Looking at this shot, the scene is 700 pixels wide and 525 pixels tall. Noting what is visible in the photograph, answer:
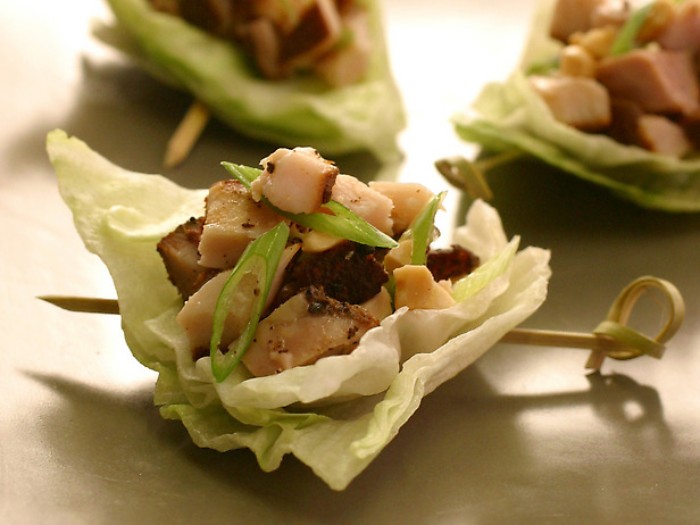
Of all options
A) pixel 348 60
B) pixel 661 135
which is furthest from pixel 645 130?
pixel 348 60

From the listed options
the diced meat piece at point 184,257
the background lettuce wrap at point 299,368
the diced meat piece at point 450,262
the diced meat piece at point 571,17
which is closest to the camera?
the background lettuce wrap at point 299,368

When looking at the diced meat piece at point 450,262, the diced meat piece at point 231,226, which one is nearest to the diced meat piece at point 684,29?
the diced meat piece at point 450,262

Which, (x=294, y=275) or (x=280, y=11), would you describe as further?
(x=280, y=11)

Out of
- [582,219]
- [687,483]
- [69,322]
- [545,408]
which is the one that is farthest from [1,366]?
[582,219]

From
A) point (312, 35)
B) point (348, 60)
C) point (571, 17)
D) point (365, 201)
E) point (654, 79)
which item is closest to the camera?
point (365, 201)

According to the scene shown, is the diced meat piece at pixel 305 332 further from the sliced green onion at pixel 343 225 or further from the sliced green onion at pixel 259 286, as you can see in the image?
the sliced green onion at pixel 343 225

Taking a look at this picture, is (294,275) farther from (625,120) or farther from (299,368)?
(625,120)
